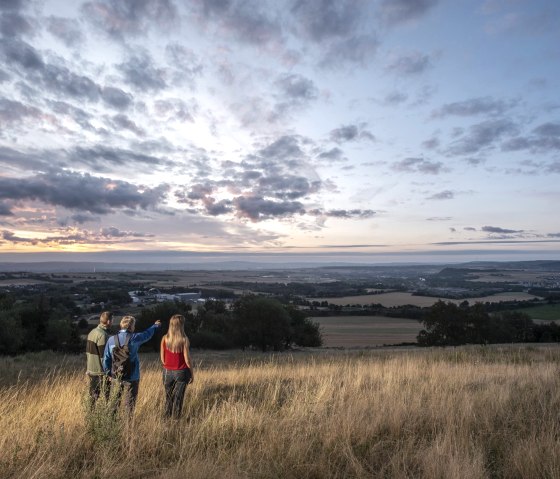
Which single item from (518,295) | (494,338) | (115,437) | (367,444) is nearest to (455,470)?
(367,444)

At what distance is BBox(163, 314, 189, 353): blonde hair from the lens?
271 inches

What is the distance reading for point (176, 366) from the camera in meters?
6.88

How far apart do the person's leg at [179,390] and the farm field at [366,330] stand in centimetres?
4591

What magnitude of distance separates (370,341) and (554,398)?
1865 inches

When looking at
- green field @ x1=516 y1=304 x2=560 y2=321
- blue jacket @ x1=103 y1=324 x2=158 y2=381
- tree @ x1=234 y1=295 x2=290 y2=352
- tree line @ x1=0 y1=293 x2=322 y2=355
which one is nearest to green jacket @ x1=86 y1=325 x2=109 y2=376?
blue jacket @ x1=103 y1=324 x2=158 y2=381

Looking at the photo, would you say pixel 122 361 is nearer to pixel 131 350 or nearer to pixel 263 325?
pixel 131 350

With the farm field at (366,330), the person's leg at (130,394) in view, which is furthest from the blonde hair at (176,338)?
the farm field at (366,330)

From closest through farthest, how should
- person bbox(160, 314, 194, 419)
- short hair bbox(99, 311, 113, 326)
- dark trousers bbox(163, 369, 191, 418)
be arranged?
1. dark trousers bbox(163, 369, 191, 418)
2. person bbox(160, 314, 194, 419)
3. short hair bbox(99, 311, 113, 326)

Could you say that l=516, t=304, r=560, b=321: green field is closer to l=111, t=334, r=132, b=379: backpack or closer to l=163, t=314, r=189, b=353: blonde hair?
l=163, t=314, r=189, b=353: blonde hair

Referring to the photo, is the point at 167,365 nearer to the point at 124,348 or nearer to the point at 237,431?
the point at 124,348

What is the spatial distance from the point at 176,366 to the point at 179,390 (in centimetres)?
40

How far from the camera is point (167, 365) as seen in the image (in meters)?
6.91

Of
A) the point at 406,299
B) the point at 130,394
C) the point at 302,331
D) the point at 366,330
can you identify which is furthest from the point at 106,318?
the point at 406,299

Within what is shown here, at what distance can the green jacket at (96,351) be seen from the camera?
745 centimetres
